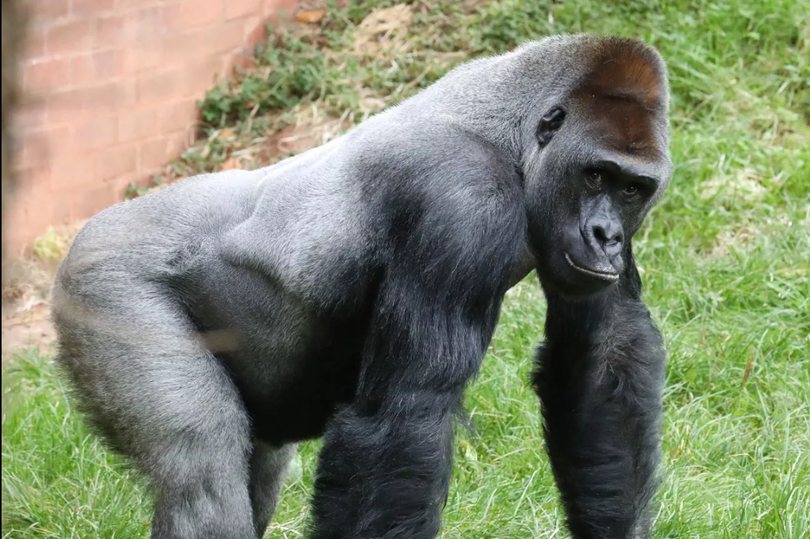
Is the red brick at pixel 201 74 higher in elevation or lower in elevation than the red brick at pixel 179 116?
higher

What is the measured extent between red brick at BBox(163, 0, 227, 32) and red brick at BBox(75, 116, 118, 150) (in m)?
0.85

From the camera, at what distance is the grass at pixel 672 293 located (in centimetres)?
389

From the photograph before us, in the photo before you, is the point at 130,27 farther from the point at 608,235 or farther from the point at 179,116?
the point at 608,235

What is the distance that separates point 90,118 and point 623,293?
4.44 metres

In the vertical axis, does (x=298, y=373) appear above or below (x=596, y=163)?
below

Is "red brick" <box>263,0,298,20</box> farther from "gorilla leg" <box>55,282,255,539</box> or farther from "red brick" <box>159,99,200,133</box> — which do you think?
"gorilla leg" <box>55,282,255,539</box>

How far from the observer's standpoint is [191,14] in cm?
736

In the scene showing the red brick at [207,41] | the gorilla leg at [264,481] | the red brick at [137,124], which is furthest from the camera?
the red brick at [207,41]

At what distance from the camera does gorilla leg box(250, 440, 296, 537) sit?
3787 mm

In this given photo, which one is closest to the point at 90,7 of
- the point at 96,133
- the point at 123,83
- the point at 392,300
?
the point at 123,83

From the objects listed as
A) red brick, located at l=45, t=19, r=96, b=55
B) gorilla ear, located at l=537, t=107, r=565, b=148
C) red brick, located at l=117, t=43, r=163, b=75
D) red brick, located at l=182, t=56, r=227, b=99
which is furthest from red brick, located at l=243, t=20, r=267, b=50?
gorilla ear, located at l=537, t=107, r=565, b=148

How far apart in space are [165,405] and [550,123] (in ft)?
4.90

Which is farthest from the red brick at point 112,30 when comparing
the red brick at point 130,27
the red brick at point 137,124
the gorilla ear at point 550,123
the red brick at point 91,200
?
the gorilla ear at point 550,123

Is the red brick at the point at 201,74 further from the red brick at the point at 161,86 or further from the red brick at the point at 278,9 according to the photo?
the red brick at the point at 278,9
